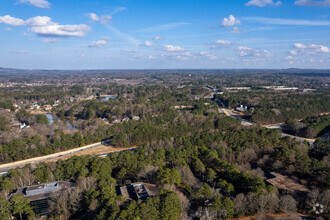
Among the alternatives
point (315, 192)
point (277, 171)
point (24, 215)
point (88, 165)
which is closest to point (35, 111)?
point (88, 165)

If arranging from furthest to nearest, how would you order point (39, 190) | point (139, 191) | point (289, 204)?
point (39, 190)
point (139, 191)
point (289, 204)

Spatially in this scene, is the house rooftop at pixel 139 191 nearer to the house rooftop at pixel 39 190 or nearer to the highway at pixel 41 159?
the house rooftop at pixel 39 190

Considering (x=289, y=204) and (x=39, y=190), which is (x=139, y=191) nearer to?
(x=39, y=190)

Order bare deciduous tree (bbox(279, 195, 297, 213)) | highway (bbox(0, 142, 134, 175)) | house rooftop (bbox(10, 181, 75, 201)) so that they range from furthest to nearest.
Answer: highway (bbox(0, 142, 134, 175))
house rooftop (bbox(10, 181, 75, 201))
bare deciduous tree (bbox(279, 195, 297, 213))

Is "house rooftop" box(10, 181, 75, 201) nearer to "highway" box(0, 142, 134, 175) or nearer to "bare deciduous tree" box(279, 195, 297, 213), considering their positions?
"highway" box(0, 142, 134, 175)

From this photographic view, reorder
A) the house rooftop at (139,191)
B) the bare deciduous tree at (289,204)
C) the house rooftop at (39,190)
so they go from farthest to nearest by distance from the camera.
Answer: the house rooftop at (39,190), the house rooftop at (139,191), the bare deciduous tree at (289,204)

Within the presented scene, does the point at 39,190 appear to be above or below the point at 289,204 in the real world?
below

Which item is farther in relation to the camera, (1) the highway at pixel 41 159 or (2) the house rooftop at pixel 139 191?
(1) the highway at pixel 41 159

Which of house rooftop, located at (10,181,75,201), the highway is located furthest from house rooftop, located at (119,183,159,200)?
the highway

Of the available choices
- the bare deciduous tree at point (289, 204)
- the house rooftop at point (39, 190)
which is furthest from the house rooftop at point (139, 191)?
the bare deciduous tree at point (289, 204)

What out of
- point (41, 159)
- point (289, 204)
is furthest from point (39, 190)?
point (289, 204)

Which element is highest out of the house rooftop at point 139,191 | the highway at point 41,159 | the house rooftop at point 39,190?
the house rooftop at point 139,191

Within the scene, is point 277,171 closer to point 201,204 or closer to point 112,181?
point 201,204
